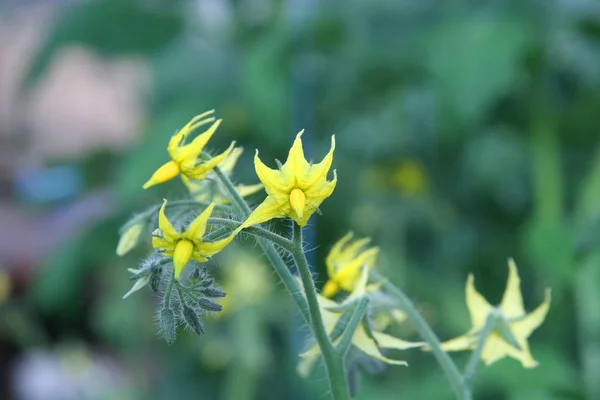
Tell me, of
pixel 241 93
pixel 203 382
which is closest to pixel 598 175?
pixel 241 93

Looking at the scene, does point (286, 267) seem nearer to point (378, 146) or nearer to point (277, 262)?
point (277, 262)

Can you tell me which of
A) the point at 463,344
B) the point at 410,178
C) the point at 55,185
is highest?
the point at 463,344

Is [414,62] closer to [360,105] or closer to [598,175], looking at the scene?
[360,105]

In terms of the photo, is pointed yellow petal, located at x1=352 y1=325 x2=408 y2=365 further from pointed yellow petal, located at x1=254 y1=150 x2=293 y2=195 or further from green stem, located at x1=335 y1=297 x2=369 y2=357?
pointed yellow petal, located at x1=254 y1=150 x2=293 y2=195

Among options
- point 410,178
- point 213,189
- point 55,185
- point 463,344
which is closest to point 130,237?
point 213,189

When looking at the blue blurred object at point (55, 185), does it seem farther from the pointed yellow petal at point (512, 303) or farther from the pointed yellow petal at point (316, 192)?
the pointed yellow petal at point (316, 192)

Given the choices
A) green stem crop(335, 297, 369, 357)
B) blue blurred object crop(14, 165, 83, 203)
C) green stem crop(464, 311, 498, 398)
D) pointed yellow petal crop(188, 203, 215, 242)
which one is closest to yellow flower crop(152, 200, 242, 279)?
pointed yellow petal crop(188, 203, 215, 242)
